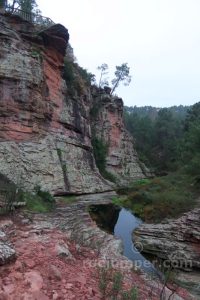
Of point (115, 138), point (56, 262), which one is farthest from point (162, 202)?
point (115, 138)

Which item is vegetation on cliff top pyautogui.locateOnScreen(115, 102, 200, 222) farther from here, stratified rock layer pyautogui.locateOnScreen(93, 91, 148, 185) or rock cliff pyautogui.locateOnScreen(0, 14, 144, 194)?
stratified rock layer pyautogui.locateOnScreen(93, 91, 148, 185)

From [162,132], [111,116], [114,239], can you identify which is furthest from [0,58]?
[162,132]

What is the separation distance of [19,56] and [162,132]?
3765cm

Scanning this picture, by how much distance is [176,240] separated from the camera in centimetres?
1199

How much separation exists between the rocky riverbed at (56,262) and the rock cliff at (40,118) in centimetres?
651

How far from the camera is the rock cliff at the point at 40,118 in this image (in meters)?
17.7

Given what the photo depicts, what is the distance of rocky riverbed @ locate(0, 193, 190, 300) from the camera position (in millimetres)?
5781

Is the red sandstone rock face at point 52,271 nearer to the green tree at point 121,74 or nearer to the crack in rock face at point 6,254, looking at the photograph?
the crack in rock face at point 6,254

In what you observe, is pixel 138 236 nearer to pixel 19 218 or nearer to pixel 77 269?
pixel 19 218

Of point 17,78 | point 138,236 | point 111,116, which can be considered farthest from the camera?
point 111,116

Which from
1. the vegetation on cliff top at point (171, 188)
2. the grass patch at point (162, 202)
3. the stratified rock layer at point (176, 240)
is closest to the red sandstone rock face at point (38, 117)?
the grass patch at point (162, 202)

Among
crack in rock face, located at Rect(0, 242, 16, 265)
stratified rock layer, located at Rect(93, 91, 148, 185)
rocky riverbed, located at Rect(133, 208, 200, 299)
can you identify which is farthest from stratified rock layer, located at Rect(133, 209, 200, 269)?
stratified rock layer, located at Rect(93, 91, 148, 185)

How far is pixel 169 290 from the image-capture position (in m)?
7.72

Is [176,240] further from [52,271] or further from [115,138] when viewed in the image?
[115,138]
